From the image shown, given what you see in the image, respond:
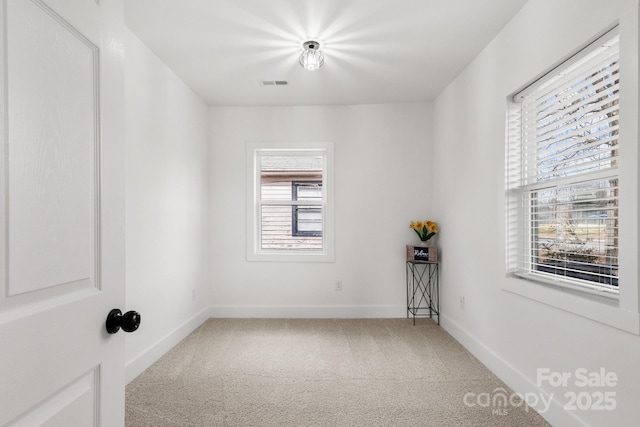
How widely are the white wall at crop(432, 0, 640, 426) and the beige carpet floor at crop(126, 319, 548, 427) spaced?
0.29 m

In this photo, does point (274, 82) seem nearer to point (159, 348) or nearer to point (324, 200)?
point (324, 200)

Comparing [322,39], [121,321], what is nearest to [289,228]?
[322,39]

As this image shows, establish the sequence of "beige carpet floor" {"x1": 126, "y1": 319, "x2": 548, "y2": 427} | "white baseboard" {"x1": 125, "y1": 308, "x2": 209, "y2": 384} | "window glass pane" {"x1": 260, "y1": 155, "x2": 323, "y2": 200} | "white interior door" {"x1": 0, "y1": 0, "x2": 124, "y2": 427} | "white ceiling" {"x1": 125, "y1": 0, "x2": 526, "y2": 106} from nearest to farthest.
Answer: "white interior door" {"x1": 0, "y1": 0, "x2": 124, "y2": 427} → "beige carpet floor" {"x1": 126, "y1": 319, "x2": 548, "y2": 427} → "white ceiling" {"x1": 125, "y1": 0, "x2": 526, "y2": 106} → "white baseboard" {"x1": 125, "y1": 308, "x2": 209, "y2": 384} → "window glass pane" {"x1": 260, "y1": 155, "x2": 323, "y2": 200}

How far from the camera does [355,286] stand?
14.4 feet

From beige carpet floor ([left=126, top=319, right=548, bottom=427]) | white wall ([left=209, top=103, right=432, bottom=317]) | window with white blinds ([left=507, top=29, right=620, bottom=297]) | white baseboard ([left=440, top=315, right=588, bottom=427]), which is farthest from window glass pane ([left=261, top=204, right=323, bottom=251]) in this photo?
window with white blinds ([left=507, top=29, right=620, bottom=297])

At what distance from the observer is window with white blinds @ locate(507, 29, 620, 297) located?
182cm

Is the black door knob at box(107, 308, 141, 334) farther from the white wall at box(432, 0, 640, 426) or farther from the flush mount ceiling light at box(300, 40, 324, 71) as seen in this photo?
the flush mount ceiling light at box(300, 40, 324, 71)

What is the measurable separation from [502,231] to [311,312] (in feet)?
7.94

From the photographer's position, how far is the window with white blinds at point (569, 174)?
1823 millimetres

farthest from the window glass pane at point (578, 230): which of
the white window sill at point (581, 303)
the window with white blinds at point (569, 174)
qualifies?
the white window sill at point (581, 303)

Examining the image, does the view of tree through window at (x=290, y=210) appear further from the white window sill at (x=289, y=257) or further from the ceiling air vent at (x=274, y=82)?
the ceiling air vent at (x=274, y=82)

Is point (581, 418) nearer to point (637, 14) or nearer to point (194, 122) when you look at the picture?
point (637, 14)

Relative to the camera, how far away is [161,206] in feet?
10.4

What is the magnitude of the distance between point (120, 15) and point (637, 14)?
1922 millimetres
